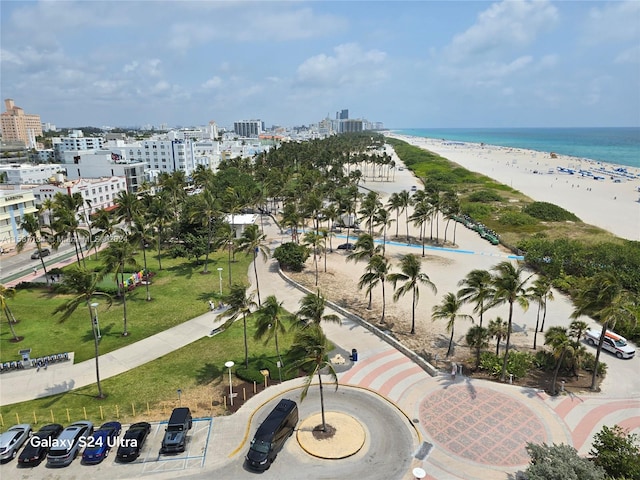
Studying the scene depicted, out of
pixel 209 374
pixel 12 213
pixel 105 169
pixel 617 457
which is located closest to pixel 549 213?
pixel 617 457

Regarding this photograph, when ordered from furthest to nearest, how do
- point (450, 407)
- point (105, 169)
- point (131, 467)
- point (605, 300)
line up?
point (105, 169)
point (450, 407)
point (605, 300)
point (131, 467)

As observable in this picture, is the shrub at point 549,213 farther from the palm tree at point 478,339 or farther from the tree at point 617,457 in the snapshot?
the tree at point 617,457

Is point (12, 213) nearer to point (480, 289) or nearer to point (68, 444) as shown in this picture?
point (68, 444)

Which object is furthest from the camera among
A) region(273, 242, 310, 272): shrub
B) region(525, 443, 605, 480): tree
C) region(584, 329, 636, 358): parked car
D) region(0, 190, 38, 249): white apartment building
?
region(0, 190, 38, 249): white apartment building

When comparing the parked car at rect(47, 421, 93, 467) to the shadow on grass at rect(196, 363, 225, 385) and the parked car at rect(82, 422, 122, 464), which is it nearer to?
the parked car at rect(82, 422, 122, 464)

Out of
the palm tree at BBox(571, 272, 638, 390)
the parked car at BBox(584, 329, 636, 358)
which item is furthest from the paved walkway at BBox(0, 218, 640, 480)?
the parked car at BBox(584, 329, 636, 358)

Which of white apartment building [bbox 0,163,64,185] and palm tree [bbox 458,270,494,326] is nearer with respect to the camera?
palm tree [bbox 458,270,494,326]

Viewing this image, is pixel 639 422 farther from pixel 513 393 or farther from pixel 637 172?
pixel 637 172

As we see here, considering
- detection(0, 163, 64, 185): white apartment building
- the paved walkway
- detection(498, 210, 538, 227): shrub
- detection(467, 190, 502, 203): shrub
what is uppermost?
detection(0, 163, 64, 185): white apartment building
